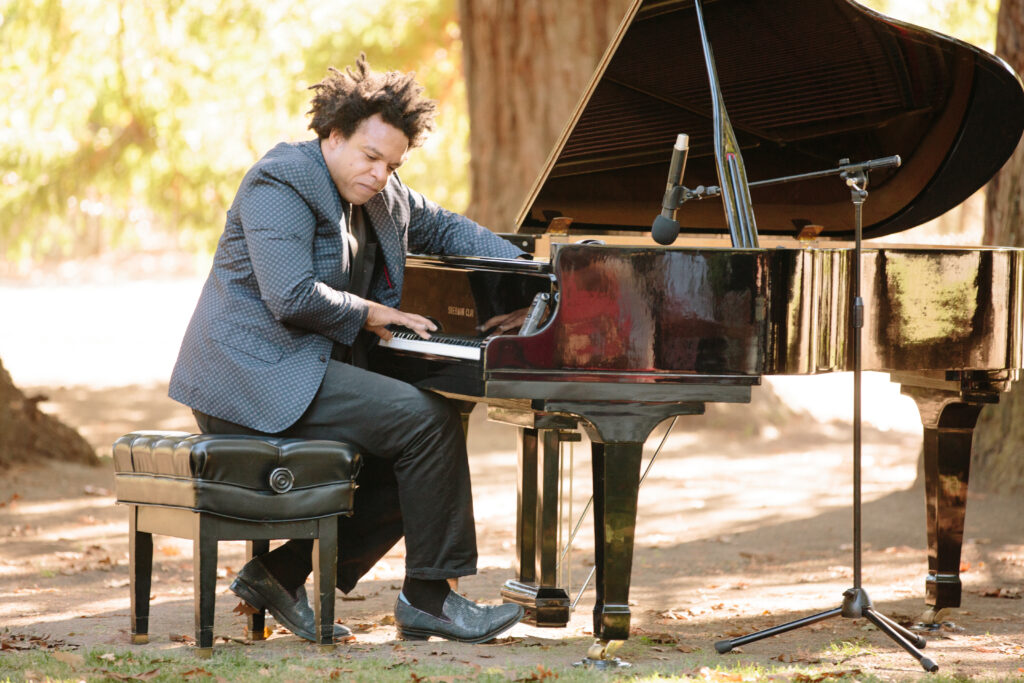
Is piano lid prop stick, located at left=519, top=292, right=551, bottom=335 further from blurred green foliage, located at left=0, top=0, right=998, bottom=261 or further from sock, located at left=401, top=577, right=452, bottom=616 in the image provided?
blurred green foliage, located at left=0, top=0, right=998, bottom=261

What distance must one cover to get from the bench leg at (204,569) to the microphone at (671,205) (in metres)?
1.71

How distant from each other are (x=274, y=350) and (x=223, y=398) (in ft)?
0.75

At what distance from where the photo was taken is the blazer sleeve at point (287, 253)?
13.0 feet

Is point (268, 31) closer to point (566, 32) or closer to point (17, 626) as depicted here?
point (566, 32)

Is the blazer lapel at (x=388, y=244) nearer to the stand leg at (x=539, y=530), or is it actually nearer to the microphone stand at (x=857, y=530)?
the stand leg at (x=539, y=530)

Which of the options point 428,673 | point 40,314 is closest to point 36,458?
point 428,673

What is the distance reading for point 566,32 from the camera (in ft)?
33.6

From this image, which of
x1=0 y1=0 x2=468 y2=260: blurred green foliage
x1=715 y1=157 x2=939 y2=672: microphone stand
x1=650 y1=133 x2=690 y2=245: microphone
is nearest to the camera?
x1=715 y1=157 x2=939 y2=672: microphone stand

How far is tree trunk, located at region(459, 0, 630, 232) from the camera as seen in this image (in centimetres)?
1023

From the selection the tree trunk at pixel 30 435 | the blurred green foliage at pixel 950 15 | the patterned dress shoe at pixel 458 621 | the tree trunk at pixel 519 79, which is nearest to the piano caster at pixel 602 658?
the patterned dress shoe at pixel 458 621

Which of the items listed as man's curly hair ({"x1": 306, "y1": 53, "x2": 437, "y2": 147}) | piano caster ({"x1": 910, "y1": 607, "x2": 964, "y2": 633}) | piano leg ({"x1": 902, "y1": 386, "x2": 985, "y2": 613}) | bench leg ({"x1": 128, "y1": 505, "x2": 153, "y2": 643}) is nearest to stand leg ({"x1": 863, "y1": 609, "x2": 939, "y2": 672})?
piano caster ({"x1": 910, "y1": 607, "x2": 964, "y2": 633})

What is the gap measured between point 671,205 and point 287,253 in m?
1.29

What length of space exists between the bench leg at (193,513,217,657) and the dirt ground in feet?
0.77

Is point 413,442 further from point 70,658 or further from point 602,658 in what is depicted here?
point 70,658
